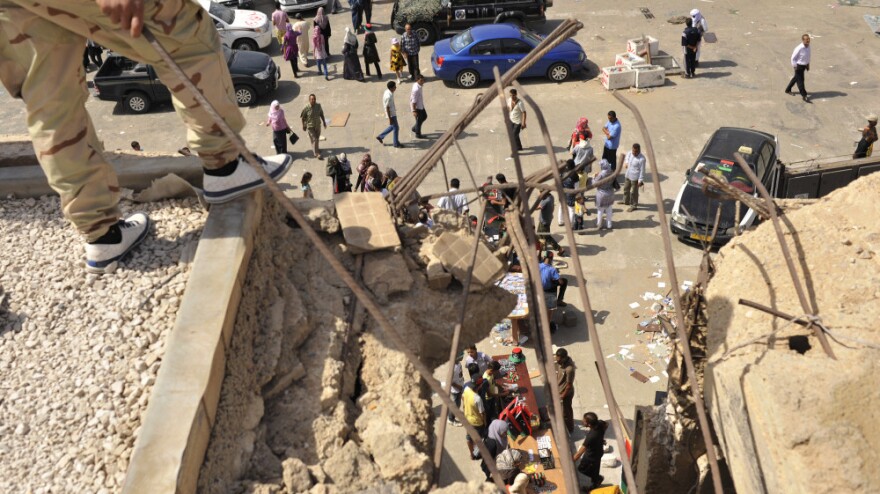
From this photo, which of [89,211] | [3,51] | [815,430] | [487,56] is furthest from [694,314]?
[487,56]

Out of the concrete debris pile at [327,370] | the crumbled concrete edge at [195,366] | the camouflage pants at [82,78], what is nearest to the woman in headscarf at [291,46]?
the concrete debris pile at [327,370]

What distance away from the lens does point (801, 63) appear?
17547 millimetres

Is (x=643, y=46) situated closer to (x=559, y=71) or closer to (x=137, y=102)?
(x=559, y=71)

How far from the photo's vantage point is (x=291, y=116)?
18.2 m

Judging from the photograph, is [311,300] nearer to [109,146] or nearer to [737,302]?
[737,302]

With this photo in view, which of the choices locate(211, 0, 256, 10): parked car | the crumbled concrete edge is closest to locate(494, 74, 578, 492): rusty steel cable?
the crumbled concrete edge

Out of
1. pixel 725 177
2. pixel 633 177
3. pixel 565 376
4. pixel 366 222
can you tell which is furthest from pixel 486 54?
pixel 366 222

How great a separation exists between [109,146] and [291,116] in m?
3.76

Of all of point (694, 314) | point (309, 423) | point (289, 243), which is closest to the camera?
point (309, 423)

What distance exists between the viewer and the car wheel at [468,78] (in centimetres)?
1884

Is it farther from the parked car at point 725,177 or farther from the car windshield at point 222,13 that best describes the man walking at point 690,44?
the car windshield at point 222,13

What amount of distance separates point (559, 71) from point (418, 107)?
4.12 meters

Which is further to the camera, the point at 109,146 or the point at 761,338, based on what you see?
the point at 109,146

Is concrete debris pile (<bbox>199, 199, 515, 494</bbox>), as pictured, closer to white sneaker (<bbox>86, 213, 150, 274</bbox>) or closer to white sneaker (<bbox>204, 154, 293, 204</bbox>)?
white sneaker (<bbox>204, 154, 293, 204</bbox>)
